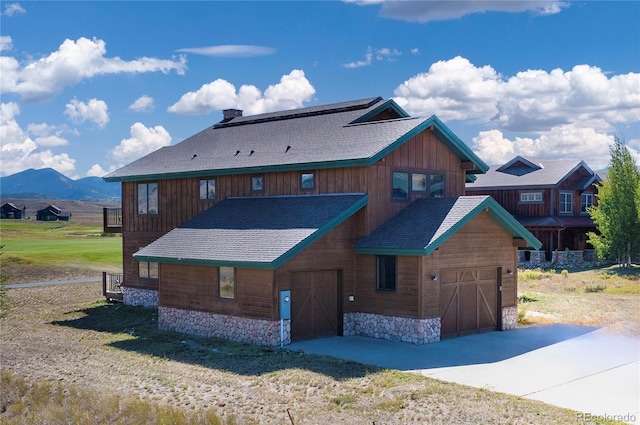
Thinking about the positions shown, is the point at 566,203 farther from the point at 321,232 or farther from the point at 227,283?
the point at 227,283

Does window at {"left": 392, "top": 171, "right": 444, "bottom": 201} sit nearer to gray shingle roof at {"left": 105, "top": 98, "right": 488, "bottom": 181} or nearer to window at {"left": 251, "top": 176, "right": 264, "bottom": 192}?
gray shingle roof at {"left": 105, "top": 98, "right": 488, "bottom": 181}

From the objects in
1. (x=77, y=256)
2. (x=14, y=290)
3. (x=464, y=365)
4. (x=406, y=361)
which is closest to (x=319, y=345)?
(x=406, y=361)

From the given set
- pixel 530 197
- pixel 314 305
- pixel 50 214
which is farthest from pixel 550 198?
pixel 50 214

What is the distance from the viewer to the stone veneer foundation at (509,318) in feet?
81.3

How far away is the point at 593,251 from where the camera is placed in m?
53.6

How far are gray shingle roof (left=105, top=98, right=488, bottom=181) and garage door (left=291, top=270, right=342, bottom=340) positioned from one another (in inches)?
152

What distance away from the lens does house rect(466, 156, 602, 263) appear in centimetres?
5128

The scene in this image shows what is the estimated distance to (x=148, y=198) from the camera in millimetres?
31719

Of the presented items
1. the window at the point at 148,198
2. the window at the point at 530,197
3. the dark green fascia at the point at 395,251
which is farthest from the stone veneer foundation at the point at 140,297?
the window at the point at 530,197

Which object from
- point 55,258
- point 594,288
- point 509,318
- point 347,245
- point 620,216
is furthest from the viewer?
point 55,258

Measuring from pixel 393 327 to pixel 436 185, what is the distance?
20.0ft

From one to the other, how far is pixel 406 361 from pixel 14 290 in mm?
26581

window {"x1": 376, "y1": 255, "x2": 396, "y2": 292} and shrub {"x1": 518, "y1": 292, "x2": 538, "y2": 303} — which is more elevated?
window {"x1": 376, "y1": 255, "x2": 396, "y2": 292}

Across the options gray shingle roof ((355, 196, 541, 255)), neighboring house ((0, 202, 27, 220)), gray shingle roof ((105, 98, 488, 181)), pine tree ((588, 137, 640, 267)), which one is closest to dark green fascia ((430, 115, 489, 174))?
gray shingle roof ((105, 98, 488, 181))
